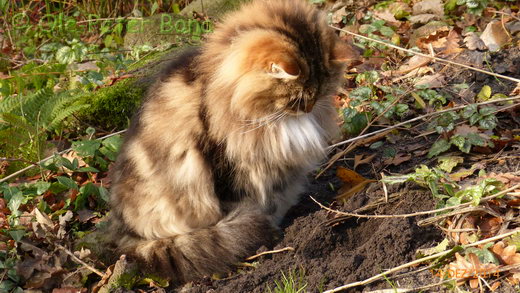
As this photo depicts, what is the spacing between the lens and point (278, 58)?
2.81 metres

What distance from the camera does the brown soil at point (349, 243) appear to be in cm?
284

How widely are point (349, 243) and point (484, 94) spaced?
160cm

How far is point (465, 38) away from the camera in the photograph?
477 centimetres

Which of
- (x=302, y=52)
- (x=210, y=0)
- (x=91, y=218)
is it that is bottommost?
(x=91, y=218)

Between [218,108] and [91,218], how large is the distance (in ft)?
4.74

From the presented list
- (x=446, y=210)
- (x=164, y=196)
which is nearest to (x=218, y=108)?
(x=164, y=196)

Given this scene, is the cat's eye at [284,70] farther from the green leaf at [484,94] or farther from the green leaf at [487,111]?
the green leaf at [484,94]

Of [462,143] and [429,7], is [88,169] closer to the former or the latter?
[462,143]

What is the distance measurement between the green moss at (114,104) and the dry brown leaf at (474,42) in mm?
2545

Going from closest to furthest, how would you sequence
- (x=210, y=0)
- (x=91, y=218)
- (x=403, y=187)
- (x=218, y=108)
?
(x=218, y=108) < (x=403, y=187) < (x=91, y=218) < (x=210, y=0)

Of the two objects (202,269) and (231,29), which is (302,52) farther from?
(202,269)

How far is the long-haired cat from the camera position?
2.98m

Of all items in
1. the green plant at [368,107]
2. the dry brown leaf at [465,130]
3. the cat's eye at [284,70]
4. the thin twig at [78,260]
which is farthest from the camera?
the green plant at [368,107]

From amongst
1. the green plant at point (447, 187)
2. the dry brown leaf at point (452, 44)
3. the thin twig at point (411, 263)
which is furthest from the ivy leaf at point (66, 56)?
the thin twig at point (411, 263)
